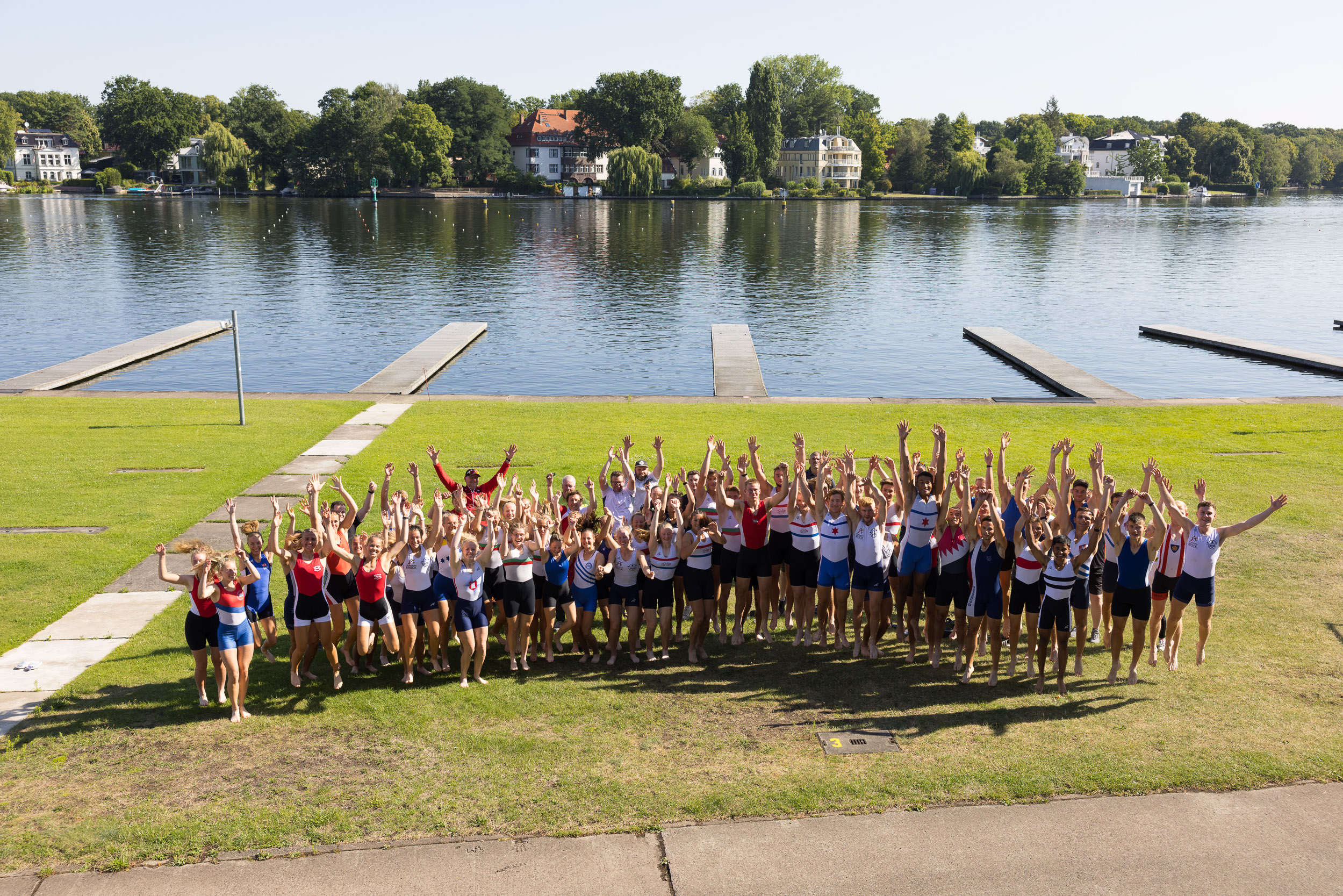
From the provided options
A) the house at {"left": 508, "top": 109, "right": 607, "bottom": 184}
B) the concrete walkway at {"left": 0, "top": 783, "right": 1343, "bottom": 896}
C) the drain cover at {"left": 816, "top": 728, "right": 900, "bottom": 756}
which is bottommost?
the concrete walkway at {"left": 0, "top": 783, "right": 1343, "bottom": 896}

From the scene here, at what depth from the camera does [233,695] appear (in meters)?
9.14

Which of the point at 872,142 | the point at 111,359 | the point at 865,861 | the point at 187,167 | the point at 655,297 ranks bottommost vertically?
the point at 865,861

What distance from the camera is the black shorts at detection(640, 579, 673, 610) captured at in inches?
405

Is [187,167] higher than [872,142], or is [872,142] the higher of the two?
[872,142]

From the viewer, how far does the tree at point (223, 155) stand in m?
128

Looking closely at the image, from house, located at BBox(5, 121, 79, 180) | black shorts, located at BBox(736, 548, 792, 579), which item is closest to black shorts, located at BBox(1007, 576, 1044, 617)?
black shorts, located at BBox(736, 548, 792, 579)

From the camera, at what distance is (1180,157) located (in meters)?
186

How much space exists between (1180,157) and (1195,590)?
20747 cm

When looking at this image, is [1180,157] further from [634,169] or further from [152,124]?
[152,124]

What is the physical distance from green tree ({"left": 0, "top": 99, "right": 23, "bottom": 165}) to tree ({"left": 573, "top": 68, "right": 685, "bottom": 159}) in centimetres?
8577

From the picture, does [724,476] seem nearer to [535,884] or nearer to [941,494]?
[941,494]

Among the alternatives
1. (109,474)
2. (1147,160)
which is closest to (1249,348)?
(109,474)

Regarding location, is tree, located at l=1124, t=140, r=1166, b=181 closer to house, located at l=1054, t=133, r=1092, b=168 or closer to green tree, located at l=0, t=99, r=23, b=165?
house, located at l=1054, t=133, r=1092, b=168

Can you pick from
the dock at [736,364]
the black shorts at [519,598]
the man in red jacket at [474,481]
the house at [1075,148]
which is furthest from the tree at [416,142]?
the house at [1075,148]
